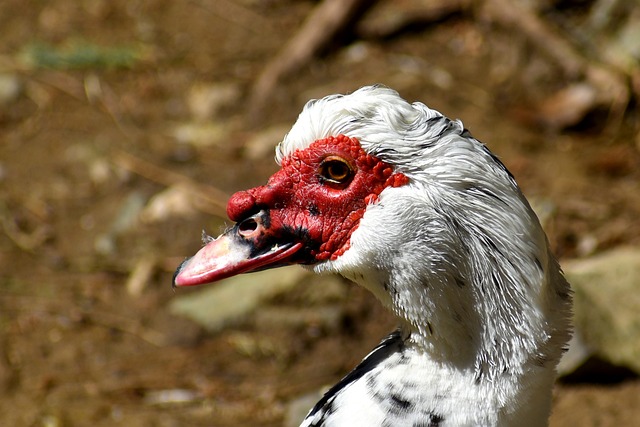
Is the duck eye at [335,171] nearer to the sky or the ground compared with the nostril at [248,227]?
nearer to the sky

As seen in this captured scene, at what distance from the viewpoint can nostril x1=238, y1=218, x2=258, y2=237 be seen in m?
2.11

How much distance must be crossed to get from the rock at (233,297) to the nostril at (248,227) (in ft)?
6.91

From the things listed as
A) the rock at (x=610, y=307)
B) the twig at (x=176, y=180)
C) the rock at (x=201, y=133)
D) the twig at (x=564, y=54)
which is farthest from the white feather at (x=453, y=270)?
the twig at (x=564, y=54)

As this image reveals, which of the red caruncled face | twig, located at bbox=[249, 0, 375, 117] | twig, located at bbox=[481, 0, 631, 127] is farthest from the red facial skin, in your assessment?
twig, located at bbox=[481, 0, 631, 127]

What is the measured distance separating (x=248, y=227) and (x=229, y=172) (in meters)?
3.21

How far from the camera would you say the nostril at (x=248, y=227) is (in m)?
2.11

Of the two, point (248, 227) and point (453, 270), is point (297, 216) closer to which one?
point (248, 227)

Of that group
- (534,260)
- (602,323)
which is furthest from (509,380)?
(602,323)

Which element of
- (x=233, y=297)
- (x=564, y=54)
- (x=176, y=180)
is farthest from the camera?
(x=564, y=54)

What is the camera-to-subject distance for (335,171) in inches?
79.7

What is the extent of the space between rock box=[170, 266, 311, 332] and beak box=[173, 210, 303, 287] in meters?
2.11

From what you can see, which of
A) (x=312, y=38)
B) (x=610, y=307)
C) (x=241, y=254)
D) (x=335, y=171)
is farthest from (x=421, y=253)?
(x=312, y=38)

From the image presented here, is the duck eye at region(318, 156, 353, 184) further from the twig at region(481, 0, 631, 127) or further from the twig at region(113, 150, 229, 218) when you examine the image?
the twig at region(481, 0, 631, 127)

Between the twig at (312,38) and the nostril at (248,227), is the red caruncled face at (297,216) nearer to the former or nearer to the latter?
the nostril at (248,227)
